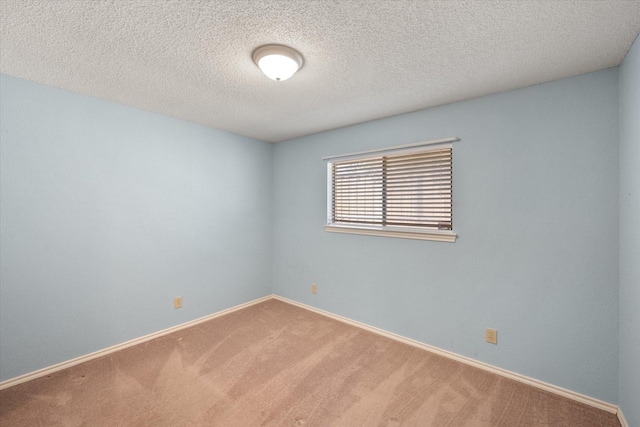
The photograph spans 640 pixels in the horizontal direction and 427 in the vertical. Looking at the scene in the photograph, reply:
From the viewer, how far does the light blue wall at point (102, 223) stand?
78.9 inches

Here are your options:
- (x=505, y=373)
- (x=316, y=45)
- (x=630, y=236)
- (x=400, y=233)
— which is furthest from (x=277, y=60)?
(x=505, y=373)

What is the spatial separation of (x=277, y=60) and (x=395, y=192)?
5.50 ft

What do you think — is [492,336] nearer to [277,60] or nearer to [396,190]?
[396,190]

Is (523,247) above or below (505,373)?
above

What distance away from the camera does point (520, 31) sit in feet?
4.66

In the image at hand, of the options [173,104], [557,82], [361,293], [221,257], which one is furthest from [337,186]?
[557,82]

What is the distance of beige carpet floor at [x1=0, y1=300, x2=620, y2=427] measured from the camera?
1676 millimetres

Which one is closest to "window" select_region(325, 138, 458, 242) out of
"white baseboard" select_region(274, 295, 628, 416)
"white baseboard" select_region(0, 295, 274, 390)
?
"white baseboard" select_region(274, 295, 628, 416)

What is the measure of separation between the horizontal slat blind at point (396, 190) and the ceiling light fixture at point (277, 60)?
4.76ft

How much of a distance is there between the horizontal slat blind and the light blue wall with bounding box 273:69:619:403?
0.43 ft

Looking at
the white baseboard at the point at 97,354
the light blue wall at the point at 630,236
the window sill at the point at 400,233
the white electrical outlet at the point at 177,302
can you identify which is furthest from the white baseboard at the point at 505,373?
the white electrical outlet at the point at 177,302

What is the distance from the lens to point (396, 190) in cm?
274

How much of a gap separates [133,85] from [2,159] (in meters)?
1.04

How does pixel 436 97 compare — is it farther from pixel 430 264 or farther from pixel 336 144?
pixel 430 264
